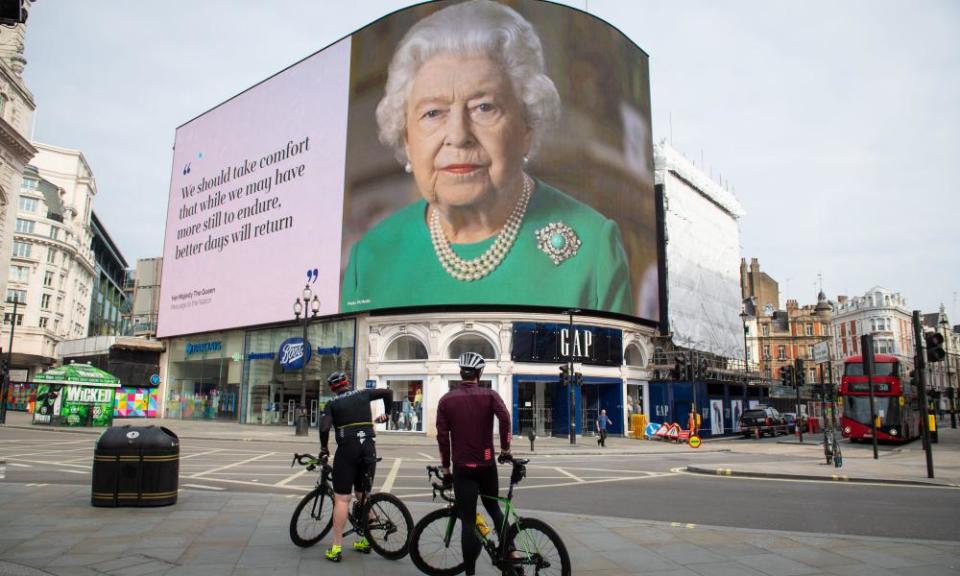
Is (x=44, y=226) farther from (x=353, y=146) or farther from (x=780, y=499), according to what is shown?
(x=780, y=499)

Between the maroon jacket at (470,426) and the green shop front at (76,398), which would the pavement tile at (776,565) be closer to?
the maroon jacket at (470,426)

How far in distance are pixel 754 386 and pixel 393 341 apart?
28.7 meters

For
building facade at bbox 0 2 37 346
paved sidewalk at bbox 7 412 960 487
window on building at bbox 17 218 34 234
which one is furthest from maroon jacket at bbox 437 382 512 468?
window on building at bbox 17 218 34 234

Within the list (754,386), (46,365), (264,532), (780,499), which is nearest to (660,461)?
(780,499)

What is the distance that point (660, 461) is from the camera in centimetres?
2262

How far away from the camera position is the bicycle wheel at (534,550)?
5496mm

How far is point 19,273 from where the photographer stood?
276ft

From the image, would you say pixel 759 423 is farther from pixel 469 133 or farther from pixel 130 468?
pixel 130 468

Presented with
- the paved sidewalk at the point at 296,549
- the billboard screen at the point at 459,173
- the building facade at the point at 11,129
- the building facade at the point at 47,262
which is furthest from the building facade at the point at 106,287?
the paved sidewalk at the point at 296,549

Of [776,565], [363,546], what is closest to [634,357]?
[776,565]

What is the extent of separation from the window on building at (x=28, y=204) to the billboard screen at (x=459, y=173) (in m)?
54.7

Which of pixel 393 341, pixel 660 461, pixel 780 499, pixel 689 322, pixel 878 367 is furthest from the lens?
pixel 689 322

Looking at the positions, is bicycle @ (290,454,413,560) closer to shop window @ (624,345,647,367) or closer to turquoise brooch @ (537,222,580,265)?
turquoise brooch @ (537,222,580,265)

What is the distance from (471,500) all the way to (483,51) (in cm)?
3517
